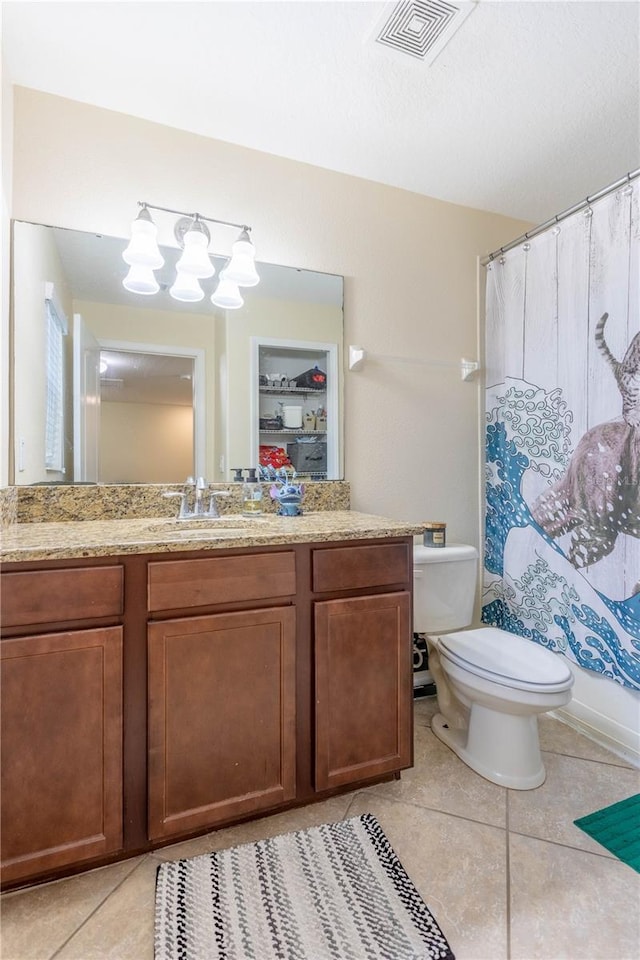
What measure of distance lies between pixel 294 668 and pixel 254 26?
194 cm

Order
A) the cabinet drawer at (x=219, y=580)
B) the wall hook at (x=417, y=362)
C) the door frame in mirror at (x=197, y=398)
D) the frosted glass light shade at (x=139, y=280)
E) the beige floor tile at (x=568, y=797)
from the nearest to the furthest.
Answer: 1. the cabinet drawer at (x=219, y=580)
2. the beige floor tile at (x=568, y=797)
3. the frosted glass light shade at (x=139, y=280)
4. the door frame in mirror at (x=197, y=398)
5. the wall hook at (x=417, y=362)

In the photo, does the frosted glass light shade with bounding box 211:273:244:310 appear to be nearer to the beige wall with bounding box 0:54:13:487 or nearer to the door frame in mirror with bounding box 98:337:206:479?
the door frame in mirror with bounding box 98:337:206:479

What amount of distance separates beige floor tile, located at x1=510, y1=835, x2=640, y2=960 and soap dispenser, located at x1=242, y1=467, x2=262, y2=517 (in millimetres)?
1346

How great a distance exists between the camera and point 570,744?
183cm

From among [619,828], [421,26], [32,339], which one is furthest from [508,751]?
[421,26]

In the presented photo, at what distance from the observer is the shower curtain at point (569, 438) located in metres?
1.69

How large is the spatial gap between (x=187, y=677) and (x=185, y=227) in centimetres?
162

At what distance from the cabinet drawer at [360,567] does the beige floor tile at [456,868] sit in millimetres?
717

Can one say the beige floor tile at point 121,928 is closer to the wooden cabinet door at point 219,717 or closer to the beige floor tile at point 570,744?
Answer: the wooden cabinet door at point 219,717

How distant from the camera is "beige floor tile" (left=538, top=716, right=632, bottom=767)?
1.75 m

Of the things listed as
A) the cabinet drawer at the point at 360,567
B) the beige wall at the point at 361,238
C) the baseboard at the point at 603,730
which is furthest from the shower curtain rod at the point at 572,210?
the baseboard at the point at 603,730

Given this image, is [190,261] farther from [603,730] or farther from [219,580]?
[603,730]

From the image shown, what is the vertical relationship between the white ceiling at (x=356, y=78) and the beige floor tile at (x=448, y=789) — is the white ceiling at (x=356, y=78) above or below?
above

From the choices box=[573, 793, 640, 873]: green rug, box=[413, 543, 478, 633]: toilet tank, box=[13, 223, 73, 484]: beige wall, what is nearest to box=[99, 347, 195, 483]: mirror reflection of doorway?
box=[13, 223, 73, 484]: beige wall
